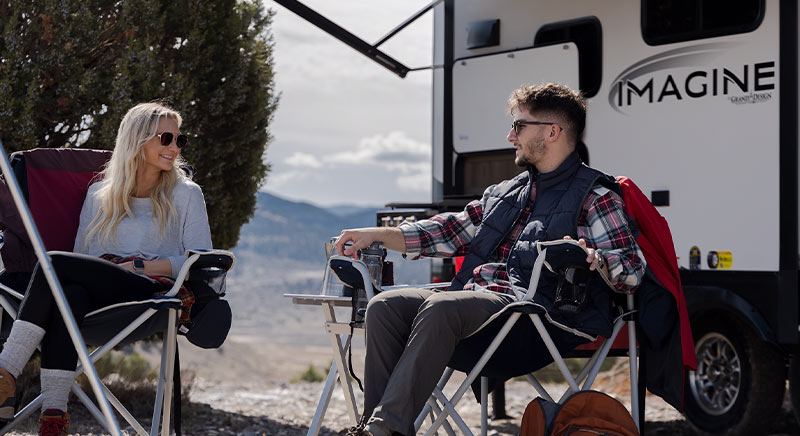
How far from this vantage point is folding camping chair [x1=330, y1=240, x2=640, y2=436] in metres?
2.43

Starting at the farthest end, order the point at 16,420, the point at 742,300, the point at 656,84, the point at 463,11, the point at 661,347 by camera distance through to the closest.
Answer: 1. the point at 463,11
2. the point at 656,84
3. the point at 742,300
4. the point at 661,347
5. the point at 16,420

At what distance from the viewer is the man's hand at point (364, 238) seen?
281 centimetres

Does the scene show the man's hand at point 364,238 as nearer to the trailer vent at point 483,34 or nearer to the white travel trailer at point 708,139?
the white travel trailer at point 708,139

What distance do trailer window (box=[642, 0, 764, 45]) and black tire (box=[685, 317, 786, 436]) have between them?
130cm

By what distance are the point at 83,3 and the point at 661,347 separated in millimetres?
3025

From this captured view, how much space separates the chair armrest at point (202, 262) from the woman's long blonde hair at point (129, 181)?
0.32 meters

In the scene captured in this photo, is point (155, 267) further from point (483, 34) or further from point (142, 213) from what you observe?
point (483, 34)

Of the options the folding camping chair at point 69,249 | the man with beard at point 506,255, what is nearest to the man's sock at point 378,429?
the man with beard at point 506,255

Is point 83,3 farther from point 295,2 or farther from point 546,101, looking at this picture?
point 546,101

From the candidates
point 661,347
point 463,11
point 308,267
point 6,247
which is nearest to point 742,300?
point 661,347

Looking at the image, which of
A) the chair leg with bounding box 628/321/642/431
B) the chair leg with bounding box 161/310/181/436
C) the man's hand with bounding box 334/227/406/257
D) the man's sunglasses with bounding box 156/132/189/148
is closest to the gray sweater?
the man's sunglasses with bounding box 156/132/189/148

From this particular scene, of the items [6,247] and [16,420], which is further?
[6,247]

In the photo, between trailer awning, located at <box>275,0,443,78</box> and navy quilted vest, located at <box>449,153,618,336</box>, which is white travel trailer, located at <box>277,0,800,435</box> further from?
navy quilted vest, located at <box>449,153,618,336</box>

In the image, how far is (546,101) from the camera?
112 inches
